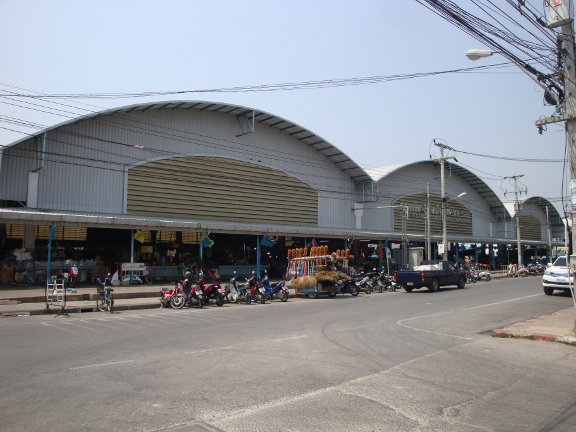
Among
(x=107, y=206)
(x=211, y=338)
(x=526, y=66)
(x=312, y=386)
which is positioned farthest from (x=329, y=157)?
(x=312, y=386)

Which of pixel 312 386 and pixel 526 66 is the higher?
pixel 526 66

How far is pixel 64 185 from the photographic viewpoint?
25547mm

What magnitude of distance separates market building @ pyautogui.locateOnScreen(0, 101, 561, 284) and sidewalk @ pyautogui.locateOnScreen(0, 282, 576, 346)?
2840 millimetres

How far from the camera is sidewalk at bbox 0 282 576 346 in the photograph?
1199 centimetres

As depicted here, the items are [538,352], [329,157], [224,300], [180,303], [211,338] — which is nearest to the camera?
[538,352]

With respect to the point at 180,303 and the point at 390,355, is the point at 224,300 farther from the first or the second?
the point at 390,355

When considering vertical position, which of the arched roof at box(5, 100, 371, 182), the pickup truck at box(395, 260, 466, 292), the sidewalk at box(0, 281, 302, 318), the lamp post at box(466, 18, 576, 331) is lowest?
the sidewalk at box(0, 281, 302, 318)

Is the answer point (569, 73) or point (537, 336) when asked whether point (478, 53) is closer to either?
point (569, 73)

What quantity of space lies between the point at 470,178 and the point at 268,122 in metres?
30.2

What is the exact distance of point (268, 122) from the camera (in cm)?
3538

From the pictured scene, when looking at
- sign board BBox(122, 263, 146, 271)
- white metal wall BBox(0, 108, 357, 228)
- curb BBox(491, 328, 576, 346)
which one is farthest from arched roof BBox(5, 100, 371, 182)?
curb BBox(491, 328, 576, 346)

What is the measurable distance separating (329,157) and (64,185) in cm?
2102

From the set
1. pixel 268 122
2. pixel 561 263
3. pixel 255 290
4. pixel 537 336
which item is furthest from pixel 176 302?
pixel 268 122

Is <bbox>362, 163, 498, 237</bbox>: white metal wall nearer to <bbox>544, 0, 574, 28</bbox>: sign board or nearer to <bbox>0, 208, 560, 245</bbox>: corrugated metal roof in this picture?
<bbox>0, 208, 560, 245</bbox>: corrugated metal roof
